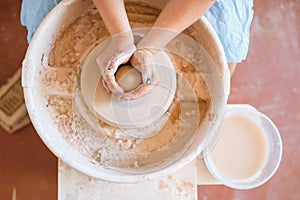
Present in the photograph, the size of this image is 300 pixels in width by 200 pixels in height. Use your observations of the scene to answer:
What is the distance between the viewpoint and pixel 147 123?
112 cm

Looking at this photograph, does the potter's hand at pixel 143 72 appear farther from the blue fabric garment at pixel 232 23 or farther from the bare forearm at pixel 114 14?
the blue fabric garment at pixel 232 23

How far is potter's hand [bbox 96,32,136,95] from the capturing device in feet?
3.32

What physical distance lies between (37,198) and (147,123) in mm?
649

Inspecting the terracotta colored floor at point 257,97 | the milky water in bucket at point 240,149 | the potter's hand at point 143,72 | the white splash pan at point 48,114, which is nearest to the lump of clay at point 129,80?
the potter's hand at point 143,72

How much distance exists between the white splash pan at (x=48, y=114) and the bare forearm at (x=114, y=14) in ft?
0.31

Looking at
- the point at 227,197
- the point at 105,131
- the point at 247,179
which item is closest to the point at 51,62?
the point at 105,131

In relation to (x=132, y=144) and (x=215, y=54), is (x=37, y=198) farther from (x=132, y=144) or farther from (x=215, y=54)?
(x=215, y=54)

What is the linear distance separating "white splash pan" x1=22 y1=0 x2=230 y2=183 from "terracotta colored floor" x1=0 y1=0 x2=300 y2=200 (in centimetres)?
53

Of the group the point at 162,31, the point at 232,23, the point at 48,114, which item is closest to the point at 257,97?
the point at 232,23

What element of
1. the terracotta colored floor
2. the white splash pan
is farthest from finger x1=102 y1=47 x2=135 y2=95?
the terracotta colored floor

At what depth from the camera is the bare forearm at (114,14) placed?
3.46 feet

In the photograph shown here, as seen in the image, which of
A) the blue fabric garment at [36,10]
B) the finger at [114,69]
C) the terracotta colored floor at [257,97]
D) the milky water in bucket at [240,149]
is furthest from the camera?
the terracotta colored floor at [257,97]

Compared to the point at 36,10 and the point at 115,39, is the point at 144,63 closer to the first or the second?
the point at 115,39

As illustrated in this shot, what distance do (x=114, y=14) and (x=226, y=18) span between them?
0.30m
